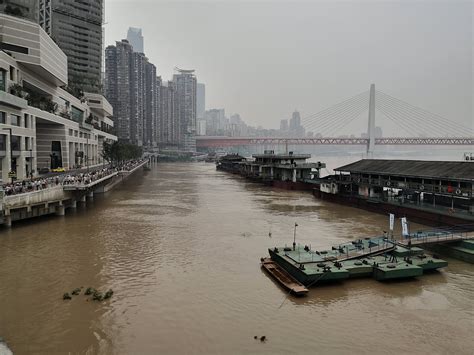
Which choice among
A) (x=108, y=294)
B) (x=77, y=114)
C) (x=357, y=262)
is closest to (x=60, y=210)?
(x=108, y=294)

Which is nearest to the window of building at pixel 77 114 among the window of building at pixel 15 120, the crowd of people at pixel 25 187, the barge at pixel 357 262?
the window of building at pixel 15 120

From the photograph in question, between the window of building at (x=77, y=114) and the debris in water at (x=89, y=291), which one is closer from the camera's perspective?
the debris in water at (x=89, y=291)

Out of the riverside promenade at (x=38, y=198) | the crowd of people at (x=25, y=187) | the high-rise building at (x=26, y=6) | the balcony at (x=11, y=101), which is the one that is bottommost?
the riverside promenade at (x=38, y=198)

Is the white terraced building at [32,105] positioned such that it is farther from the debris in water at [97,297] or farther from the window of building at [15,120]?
the debris in water at [97,297]

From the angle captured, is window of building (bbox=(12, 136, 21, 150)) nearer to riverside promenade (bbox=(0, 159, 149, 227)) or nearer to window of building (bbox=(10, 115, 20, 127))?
window of building (bbox=(10, 115, 20, 127))

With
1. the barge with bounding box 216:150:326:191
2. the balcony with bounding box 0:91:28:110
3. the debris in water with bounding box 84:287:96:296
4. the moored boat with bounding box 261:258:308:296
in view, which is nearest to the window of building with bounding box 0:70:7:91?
the balcony with bounding box 0:91:28:110

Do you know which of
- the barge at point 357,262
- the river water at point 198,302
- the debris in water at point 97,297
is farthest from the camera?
the barge at point 357,262

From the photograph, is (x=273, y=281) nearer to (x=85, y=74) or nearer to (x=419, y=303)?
(x=419, y=303)

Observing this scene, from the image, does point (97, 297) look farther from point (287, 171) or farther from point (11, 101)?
point (287, 171)

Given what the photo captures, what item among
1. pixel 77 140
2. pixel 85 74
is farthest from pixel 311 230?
pixel 85 74

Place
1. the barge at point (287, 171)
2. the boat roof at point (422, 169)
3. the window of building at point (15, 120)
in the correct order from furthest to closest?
1. the barge at point (287, 171)
2. the window of building at point (15, 120)
3. the boat roof at point (422, 169)
